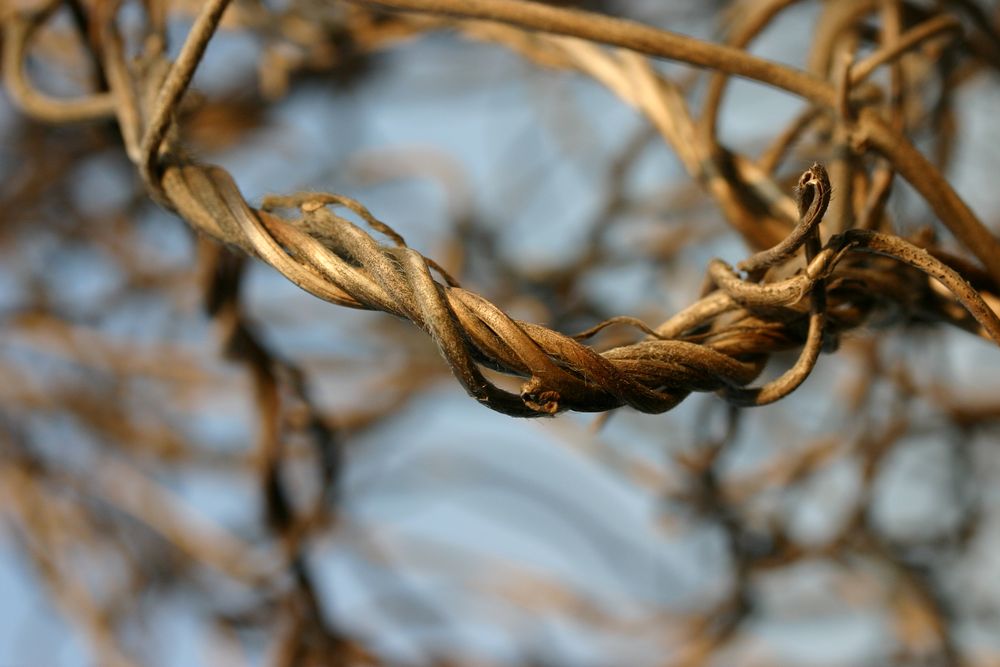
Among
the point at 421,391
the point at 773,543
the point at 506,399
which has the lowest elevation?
the point at 421,391

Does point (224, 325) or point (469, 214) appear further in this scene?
point (469, 214)

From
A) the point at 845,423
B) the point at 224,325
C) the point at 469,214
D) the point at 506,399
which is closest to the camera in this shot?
the point at 506,399

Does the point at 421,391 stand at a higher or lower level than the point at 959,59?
lower

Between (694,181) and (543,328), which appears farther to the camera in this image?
(694,181)

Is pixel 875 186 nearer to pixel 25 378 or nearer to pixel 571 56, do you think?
pixel 571 56

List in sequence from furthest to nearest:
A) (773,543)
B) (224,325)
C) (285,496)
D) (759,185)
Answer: (773,543)
(285,496)
(224,325)
(759,185)

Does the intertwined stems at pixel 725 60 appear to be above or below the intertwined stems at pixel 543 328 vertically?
above

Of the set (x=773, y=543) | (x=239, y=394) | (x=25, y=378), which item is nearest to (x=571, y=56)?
(x=773, y=543)

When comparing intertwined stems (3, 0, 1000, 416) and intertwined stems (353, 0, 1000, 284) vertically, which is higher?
intertwined stems (353, 0, 1000, 284)
